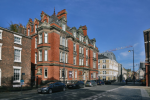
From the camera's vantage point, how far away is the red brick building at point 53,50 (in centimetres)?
3027

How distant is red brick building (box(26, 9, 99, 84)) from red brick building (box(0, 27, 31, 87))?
5.08 m

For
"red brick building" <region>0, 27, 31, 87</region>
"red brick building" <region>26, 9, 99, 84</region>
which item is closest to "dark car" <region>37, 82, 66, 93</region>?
"red brick building" <region>26, 9, 99, 84</region>

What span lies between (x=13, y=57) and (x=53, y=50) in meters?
10.2

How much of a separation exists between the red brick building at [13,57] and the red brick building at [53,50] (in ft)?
16.7

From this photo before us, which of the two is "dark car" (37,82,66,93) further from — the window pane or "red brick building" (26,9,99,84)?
the window pane

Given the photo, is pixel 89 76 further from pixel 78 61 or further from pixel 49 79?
pixel 49 79

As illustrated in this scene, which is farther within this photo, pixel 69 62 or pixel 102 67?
pixel 102 67

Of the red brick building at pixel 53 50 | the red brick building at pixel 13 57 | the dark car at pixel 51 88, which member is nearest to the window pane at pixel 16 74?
the red brick building at pixel 13 57

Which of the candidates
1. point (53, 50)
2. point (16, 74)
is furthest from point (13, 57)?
point (53, 50)

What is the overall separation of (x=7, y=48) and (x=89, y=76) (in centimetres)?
3302

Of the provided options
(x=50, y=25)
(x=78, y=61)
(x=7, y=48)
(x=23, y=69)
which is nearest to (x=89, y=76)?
(x=78, y=61)

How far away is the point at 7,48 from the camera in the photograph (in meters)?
21.0

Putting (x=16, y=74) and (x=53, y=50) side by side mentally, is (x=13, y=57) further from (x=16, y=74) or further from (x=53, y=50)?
(x=53, y=50)

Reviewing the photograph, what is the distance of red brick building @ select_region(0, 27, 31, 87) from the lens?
66.4 feet
